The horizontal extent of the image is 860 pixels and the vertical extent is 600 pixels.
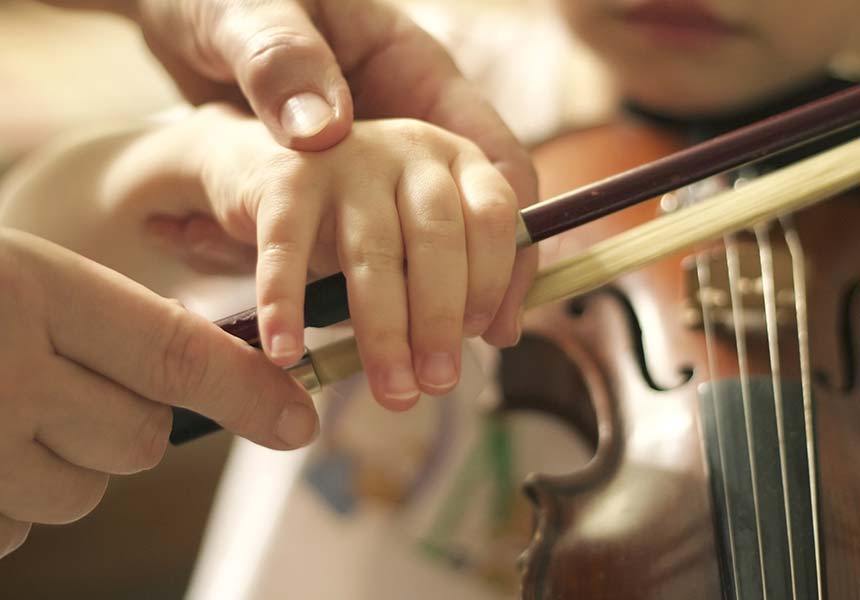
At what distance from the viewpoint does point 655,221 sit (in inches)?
15.6

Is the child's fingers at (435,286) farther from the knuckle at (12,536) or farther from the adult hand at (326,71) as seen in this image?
the knuckle at (12,536)

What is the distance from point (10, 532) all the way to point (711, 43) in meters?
0.53

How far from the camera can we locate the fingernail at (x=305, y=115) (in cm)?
35

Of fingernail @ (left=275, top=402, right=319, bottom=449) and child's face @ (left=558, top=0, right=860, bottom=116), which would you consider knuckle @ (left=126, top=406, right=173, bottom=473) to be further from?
child's face @ (left=558, top=0, right=860, bottom=116)

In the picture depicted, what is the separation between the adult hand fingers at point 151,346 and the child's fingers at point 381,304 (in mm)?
43

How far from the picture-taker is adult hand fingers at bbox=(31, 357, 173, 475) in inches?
12.1

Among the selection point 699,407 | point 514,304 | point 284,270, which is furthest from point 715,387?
point 284,270

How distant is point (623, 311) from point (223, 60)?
27 centimetres

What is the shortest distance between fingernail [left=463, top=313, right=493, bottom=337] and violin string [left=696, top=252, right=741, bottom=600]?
5.2 inches

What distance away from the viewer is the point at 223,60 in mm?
425

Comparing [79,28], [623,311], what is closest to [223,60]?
[623,311]

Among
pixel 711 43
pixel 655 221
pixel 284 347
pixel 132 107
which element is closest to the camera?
pixel 284 347

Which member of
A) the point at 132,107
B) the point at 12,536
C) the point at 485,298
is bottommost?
the point at 132,107

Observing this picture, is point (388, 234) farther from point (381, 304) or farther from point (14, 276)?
point (14, 276)
